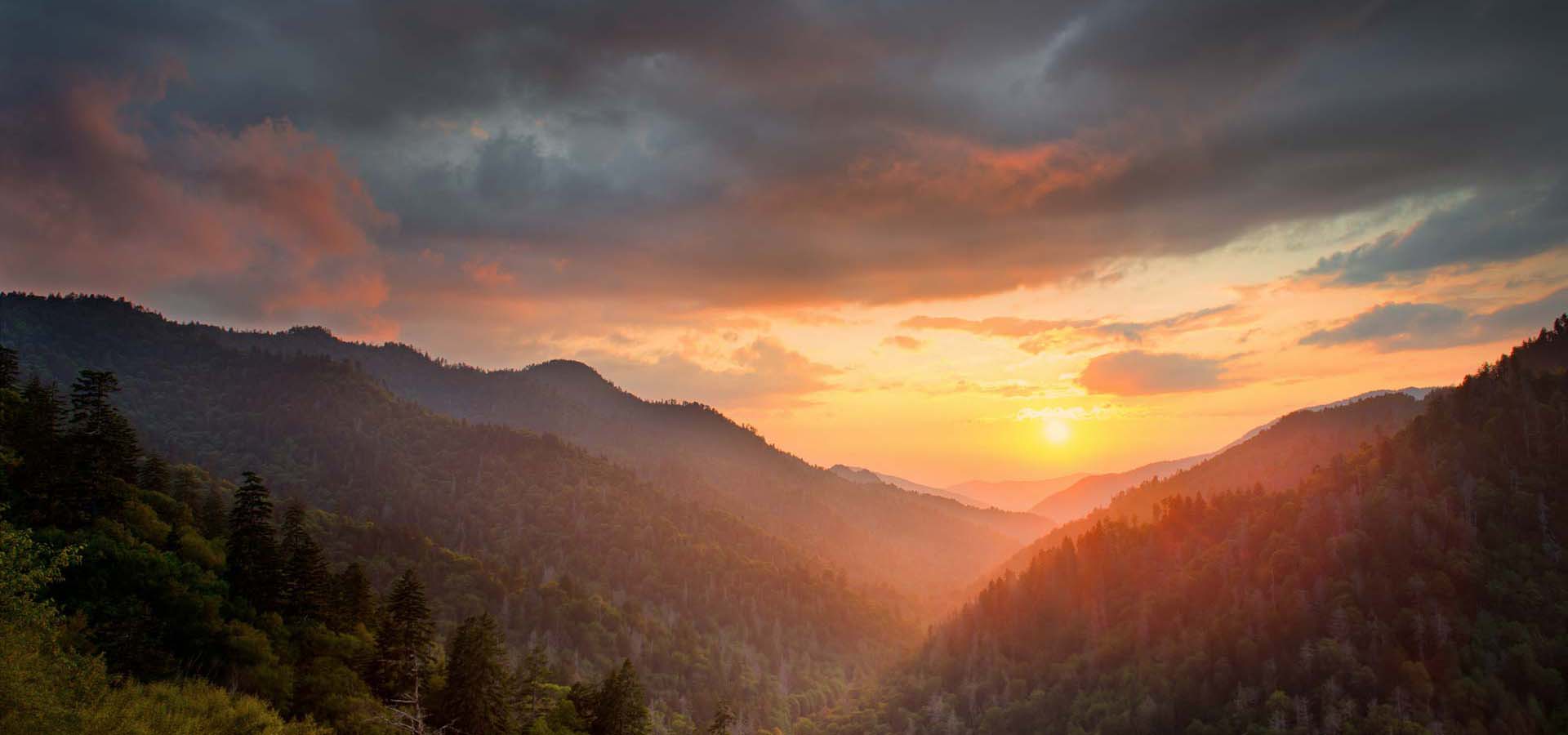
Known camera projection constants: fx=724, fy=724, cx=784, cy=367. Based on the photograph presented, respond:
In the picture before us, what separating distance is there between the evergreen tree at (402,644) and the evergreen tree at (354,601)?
999cm

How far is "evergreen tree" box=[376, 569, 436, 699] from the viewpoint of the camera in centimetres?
8875

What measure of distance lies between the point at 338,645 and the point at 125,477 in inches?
1465

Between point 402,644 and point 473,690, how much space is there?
12001 millimetres

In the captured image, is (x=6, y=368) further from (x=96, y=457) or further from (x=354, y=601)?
(x=354, y=601)

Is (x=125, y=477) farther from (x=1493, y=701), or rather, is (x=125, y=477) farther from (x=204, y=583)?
(x=1493, y=701)

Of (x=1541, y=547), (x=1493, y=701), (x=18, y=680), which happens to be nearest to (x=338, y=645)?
(x=18, y=680)

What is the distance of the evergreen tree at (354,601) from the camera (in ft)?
322

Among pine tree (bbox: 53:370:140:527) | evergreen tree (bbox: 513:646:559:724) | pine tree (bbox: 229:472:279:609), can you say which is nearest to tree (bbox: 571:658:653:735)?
evergreen tree (bbox: 513:646:559:724)

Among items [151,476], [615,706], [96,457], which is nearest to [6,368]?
[151,476]

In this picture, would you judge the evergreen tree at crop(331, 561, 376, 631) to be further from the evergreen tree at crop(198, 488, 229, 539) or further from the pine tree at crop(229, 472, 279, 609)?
the evergreen tree at crop(198, 488, 229, 539)

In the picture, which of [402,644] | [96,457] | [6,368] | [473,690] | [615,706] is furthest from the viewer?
[615,706]

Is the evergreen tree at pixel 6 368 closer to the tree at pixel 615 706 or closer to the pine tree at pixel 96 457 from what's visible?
the pine tree at pixel 96 457

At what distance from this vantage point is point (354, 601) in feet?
340

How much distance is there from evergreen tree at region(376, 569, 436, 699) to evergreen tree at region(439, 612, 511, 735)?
16.2ft
